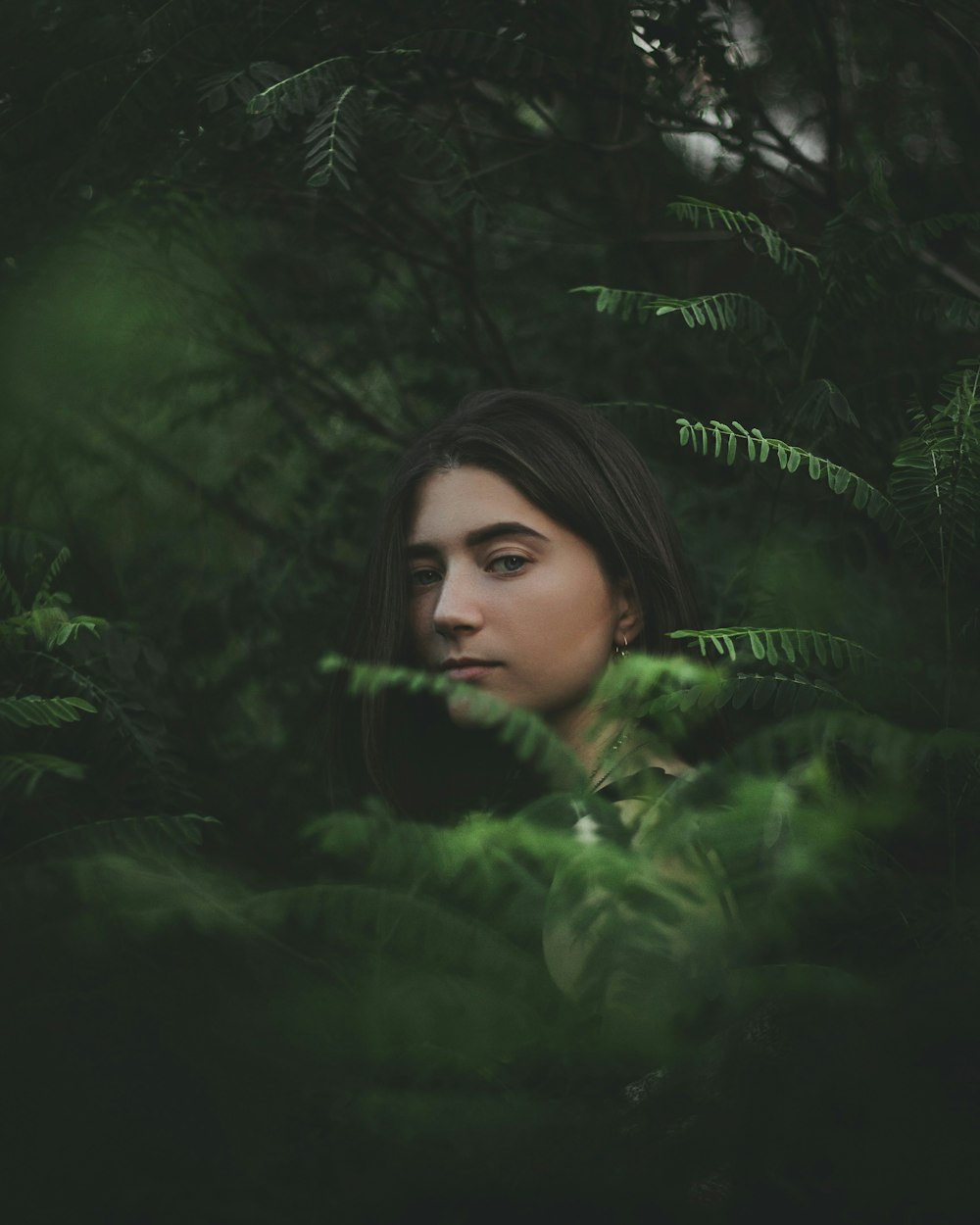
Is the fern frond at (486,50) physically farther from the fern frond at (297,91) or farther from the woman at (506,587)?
the woman at (506,587)

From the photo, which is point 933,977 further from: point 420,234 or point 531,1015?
point 420,234

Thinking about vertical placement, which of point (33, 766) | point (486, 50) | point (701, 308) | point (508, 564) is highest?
point (486, 50)

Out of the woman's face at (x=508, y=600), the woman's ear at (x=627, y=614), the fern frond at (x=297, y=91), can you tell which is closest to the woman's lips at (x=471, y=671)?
the woman's face at (x=508, y=600)

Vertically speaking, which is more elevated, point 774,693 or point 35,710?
point 774,693

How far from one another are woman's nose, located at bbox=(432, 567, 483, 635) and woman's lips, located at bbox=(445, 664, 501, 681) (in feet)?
0.18

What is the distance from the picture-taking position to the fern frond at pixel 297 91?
5.48 ft

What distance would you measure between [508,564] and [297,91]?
74cm

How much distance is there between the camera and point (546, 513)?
5.76ft

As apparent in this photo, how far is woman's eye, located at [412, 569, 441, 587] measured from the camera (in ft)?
5.93

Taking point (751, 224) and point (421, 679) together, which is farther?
point (751, 224)

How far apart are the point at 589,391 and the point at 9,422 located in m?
1.16

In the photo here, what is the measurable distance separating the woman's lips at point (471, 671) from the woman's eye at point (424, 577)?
185mm

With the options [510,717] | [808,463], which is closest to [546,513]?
[808,463]

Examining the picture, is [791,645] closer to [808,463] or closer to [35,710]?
[808,463]
